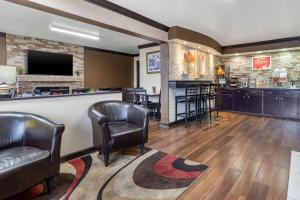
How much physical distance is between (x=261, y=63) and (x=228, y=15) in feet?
12.4

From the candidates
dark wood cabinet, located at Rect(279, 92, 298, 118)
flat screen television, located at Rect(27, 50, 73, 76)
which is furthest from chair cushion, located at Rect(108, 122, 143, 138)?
dark wood cabinet, located at Rect(279, 92, 298, 118)

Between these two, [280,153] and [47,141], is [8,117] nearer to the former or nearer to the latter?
[47,141]

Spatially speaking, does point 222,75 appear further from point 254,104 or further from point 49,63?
point 49,63

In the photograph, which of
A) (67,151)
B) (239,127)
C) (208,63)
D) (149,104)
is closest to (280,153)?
(239,127)

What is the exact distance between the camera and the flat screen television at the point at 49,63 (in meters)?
5.83

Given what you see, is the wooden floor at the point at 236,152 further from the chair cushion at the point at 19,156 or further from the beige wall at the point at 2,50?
the beige wall at the point at 2,50

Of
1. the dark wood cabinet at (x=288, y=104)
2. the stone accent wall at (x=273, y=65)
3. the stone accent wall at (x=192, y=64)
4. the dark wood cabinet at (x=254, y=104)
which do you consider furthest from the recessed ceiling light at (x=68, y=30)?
the dark wood cabinet at (x=288, y=104)

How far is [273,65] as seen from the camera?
675 centimetres

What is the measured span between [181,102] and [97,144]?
10.0ft

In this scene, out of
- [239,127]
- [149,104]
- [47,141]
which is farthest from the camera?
[149,104]

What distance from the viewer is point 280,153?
305 centimetres

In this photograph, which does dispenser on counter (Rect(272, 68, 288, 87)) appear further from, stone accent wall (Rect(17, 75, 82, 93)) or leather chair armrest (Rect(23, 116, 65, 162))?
leather chair armrest (Rect(23, 116, 65, 162))

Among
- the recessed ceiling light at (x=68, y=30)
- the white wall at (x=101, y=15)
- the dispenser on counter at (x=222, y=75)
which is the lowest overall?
the dispenser on counter at (x=222, y=75)

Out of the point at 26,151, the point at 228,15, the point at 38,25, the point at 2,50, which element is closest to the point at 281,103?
the point at 228,15
